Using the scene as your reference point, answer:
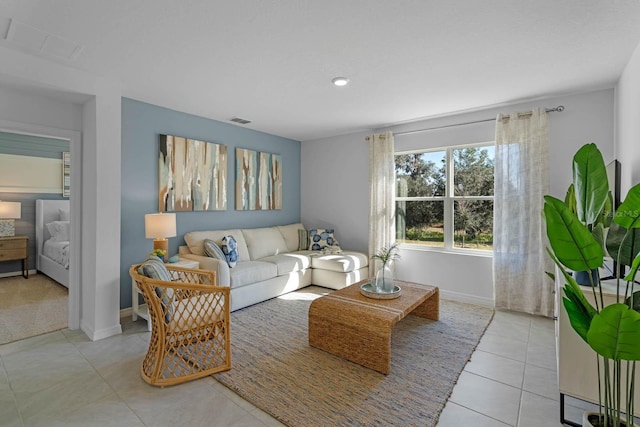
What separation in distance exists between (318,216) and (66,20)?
4145 millimetres

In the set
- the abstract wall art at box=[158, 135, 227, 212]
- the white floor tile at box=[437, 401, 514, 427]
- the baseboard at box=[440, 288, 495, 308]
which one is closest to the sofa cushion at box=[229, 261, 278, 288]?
the abstract wall art at box=[158, 135, 227, 212]

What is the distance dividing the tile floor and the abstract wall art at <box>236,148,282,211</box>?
2511mm

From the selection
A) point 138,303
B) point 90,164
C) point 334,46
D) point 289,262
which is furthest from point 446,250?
point 90,164

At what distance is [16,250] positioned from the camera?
4852mm

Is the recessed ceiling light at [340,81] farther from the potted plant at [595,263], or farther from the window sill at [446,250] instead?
the window sill at [446,250]

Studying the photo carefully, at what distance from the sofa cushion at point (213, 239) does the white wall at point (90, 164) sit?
0.96m

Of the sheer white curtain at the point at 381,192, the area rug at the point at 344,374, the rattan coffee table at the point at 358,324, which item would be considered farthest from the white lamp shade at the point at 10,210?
the sheer white curtain at the point at 381,192

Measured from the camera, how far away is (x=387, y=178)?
15.1 ft

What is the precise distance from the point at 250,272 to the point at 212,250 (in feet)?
1.72

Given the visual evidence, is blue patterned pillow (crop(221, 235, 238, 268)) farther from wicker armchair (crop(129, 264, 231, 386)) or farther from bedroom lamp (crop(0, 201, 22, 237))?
bedroom lamp (crop(0, 201, 22, 237))

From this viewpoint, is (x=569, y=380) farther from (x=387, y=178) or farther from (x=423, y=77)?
(x=387, y=178)

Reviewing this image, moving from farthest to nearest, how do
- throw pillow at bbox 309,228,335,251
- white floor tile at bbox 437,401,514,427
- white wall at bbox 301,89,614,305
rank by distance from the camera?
throw pillow at bbox 309,228,335,251 < white wall at bbox 301,89,614,305 < white floor tile at bbox 437,401,514,427

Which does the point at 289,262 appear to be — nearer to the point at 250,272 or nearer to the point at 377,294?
the point at 250,272

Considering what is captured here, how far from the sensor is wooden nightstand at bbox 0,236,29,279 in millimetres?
4754
